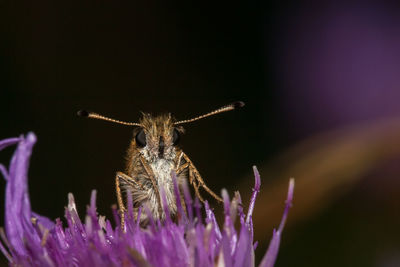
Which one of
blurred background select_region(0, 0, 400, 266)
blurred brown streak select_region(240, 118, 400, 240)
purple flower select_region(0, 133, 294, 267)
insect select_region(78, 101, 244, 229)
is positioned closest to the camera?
purple flower select_region(0, 133, 294, 267)

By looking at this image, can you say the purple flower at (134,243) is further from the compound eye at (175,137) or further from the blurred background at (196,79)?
the blurred background at (196,79)

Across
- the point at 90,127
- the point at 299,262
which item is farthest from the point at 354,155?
the point at 90,127

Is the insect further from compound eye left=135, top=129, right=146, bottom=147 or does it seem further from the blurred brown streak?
the blurred brown streak

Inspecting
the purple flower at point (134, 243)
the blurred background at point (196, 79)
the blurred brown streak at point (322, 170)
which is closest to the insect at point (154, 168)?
the purple flower at point (134, 243)

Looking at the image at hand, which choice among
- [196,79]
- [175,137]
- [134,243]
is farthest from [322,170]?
[196,79]

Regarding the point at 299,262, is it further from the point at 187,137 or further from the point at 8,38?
the point at 8,38

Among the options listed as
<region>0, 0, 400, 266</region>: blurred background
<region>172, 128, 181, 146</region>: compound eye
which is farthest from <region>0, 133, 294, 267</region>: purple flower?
<region>0, 0, 400, 266</region>: blurred background

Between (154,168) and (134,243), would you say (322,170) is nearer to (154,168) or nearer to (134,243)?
(154,168)
